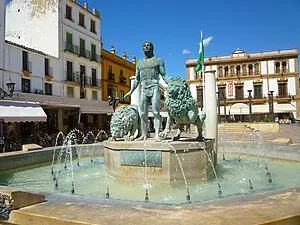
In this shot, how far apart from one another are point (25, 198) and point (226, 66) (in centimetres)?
5182

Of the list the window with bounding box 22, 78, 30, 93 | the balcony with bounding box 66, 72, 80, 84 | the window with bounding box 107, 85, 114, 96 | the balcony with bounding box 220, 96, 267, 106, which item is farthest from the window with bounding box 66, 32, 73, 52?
the balcony with bounding box 220, 96, 267, 106

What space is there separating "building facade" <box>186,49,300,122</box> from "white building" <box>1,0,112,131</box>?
23.2m

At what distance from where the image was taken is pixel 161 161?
5934 mm

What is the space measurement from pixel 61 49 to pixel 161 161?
72.6 ft

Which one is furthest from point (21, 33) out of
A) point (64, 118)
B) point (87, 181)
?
point (87, 181)

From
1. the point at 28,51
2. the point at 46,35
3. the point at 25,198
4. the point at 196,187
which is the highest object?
the point at 46,35

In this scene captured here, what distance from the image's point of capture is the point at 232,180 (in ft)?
20.4

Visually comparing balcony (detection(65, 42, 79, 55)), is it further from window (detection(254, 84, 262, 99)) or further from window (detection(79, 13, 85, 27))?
window (detection(254, 84, 262, 99))

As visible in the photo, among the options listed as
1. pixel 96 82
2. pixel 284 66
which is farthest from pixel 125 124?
pixel 284 66

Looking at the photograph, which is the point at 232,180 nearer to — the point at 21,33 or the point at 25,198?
the point at 25,198

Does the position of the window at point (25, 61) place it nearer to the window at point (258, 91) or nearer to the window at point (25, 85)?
the window at point (25, 85)

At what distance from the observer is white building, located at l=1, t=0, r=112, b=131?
23209mm

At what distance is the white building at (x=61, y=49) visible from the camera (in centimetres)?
2321

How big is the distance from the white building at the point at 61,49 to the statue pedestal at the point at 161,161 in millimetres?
15786
